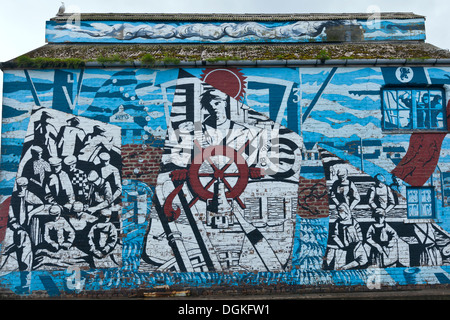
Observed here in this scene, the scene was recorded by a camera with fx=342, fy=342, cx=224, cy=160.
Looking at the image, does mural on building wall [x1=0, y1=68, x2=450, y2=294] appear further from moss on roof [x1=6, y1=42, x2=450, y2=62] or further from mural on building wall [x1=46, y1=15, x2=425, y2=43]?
mural on building wall [x1=46, y1=15, x2=425, y2=43]

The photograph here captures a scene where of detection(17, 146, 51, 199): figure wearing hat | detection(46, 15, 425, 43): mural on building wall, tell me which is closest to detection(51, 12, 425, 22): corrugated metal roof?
detection(46, 15, 425, 43): mural on building wall

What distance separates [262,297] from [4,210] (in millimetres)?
5874

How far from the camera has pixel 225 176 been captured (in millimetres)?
7664

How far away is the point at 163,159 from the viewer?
7.70 metres

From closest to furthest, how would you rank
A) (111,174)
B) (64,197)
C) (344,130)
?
1. (64,197)
2. (111,174)
3. (344,130)

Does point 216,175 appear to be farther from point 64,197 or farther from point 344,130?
point 64,197

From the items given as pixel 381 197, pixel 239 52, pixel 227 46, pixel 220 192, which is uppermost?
pixel 227 46

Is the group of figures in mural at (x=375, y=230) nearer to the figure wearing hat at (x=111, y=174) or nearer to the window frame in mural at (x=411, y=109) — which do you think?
the window frame in mural at (x=411, y=109)

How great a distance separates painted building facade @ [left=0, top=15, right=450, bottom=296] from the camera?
741cm

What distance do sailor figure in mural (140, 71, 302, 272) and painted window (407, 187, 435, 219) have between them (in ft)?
8.54

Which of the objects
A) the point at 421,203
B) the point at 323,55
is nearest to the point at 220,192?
the point at 323,55

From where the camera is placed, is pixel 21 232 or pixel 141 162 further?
pixel 141 162

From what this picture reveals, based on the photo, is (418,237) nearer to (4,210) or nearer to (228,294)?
(228,294)

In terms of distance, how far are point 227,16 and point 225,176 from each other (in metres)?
4.82
